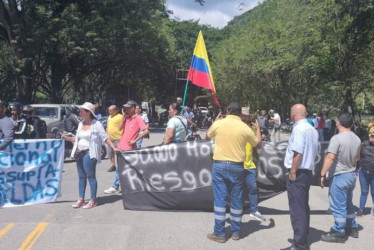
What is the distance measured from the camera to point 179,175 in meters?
7.52

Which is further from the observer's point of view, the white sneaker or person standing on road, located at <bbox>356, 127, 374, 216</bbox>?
the white sneaker

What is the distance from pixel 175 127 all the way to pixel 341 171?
9.67 ft

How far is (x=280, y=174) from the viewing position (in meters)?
7.59

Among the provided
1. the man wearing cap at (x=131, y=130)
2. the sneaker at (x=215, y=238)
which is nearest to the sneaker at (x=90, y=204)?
the man wearing cap at (x=131, y=130)

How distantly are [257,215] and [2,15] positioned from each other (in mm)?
20911

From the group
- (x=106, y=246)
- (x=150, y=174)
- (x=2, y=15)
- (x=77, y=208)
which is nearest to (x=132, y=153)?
(x=150, y=174)

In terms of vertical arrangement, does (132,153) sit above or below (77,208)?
above

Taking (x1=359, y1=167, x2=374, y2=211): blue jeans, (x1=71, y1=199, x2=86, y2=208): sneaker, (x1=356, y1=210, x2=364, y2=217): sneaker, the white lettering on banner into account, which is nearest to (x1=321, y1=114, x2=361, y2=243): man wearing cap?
(x1=359, y1=167, x2=374, y2=211): blue jeans

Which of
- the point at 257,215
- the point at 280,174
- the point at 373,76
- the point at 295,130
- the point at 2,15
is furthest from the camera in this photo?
the point at 2,15

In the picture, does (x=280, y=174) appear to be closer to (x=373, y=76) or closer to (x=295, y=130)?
(x=295, y=130)

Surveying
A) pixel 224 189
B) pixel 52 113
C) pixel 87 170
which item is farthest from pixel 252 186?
pixel 52 113

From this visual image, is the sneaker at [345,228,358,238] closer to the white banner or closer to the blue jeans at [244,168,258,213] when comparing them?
the blue jeans at [244,168,258,213]

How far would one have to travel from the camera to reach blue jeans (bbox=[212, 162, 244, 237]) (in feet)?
19.6

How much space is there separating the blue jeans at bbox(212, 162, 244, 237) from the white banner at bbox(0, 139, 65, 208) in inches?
126
